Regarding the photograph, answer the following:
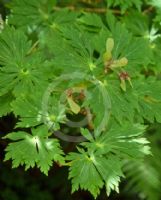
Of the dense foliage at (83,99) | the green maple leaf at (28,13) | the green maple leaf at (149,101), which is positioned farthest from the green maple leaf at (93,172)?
the green maple leaf at (28,13)

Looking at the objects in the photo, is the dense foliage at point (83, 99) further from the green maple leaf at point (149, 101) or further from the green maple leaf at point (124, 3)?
the green maple leaf at point (124, 3)

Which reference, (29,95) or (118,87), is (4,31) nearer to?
(29,95)

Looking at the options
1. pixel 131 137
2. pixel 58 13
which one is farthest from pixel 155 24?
pixel 131 137

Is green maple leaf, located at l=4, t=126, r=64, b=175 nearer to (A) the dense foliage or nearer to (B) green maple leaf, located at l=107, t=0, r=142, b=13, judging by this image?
(A) the dense foliage

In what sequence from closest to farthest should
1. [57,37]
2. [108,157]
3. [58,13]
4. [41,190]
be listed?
[108,157], [57,37], [58,13], [41,190]

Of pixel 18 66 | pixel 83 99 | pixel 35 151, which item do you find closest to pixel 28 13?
pixel 18 66

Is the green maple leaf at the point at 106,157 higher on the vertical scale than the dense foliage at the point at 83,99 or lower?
lower

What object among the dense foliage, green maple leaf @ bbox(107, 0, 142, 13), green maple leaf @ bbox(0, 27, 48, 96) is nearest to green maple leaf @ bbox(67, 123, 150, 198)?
the dense foliage

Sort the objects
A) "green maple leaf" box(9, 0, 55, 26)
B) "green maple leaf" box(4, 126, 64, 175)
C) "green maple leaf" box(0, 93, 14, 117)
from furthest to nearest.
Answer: "green maple leaf" box(9, 0, 55, 26) < "green maple leaf" box(0, 93, 14, 117) < "green maple leaf" box(4, 126, 64, 175)

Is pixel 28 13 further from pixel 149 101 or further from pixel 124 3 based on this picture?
pixel 149 101
